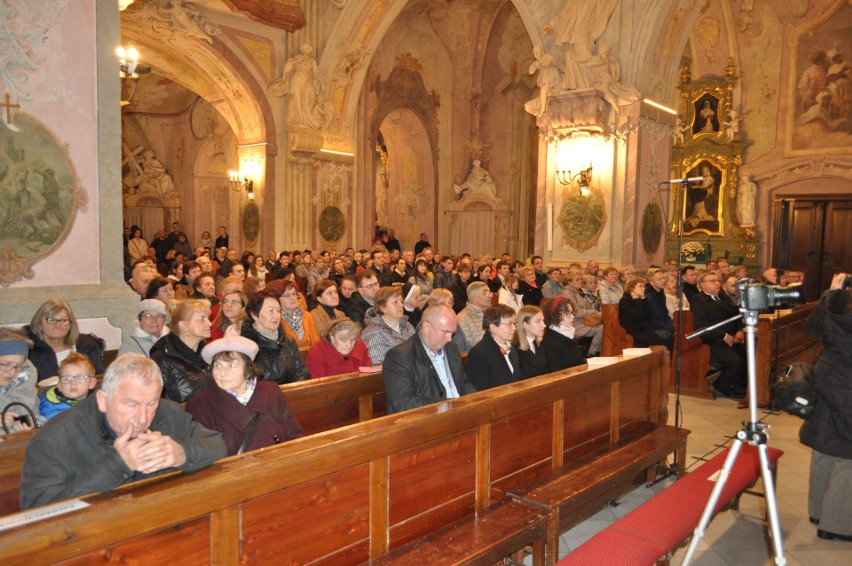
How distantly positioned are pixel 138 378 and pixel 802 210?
55.6 ft

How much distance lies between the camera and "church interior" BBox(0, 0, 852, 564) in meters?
5.56

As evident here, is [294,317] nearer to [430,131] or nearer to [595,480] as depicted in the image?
[595,480]

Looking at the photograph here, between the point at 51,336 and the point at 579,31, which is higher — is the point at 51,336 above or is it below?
below

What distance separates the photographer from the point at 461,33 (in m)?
18.2

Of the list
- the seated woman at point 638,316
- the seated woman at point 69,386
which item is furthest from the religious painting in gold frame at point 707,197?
the seated woman at point 69,386

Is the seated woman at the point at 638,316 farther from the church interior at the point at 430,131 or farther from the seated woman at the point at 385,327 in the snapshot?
the seated woman at the point at 385,327

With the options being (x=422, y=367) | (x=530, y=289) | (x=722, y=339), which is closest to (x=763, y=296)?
(x=422, y=367)

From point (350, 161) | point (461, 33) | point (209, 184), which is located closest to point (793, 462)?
point (350, 161)

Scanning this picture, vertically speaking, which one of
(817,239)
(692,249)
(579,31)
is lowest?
(692,249)

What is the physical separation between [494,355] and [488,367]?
90 millimetres

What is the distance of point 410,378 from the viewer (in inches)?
144

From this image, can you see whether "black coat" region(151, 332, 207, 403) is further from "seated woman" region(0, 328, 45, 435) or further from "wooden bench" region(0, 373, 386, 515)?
"seated woman" region(0, 328, 45, 435)

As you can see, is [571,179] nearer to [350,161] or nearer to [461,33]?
[350,161]

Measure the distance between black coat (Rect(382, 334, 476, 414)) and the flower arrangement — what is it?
14.4 m
